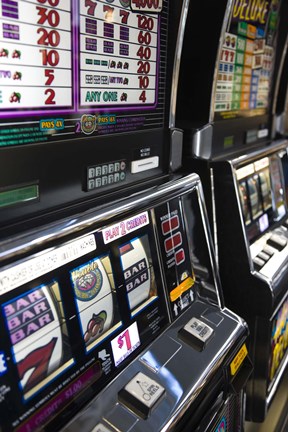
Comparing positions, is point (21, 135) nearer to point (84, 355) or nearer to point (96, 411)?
point (84, 355)

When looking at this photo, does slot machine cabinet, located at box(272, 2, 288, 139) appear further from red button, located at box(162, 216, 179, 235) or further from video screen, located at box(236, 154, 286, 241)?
red button, located at box(162, 216, 179, 235)

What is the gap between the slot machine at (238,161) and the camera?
5.94 feet

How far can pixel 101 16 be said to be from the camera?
1.21 meters

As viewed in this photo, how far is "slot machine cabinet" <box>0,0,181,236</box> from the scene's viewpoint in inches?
40.6

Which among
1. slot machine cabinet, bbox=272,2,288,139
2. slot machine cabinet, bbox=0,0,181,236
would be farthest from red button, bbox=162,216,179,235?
slot machine cabinet, bbox=272,2,288,139

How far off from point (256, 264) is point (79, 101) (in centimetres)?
115

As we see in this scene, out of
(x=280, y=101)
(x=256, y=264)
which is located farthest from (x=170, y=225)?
(x=280, y=101)

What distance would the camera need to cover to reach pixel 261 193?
2.26 meters

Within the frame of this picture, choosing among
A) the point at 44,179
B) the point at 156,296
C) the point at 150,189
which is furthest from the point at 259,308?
the point at 44,179

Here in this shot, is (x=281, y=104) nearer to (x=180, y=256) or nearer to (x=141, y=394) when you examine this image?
(x=180, y=256)

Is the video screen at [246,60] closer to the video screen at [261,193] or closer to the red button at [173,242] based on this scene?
the video screen at [261,193]

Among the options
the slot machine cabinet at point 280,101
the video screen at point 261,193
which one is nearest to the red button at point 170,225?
the video screen at point 261,193

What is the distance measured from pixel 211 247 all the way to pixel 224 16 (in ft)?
3.06

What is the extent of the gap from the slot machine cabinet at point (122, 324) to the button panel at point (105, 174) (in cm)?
10
